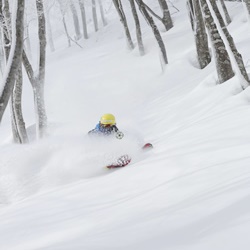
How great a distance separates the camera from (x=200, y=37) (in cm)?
1062

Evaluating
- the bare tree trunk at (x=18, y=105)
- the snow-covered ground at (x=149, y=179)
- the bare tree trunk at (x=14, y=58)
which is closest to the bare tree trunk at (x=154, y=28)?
the snow-covered ground at (x=149, y=179)

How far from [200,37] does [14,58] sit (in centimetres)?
800

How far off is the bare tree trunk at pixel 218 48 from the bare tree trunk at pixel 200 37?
3.36m

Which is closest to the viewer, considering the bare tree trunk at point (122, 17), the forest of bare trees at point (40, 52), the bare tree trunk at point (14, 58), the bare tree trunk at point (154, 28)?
the bare tree trunk at point (14, 58)

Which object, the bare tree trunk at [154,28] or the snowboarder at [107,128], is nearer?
the snowboarder at [107,128]

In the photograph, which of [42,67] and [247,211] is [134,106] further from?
[247,211]

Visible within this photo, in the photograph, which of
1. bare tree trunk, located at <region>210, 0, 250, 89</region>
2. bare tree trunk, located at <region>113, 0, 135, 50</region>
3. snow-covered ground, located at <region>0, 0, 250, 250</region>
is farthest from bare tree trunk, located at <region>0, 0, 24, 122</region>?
bare tree trunk, located at <region>113, 0, 135, 50</region>

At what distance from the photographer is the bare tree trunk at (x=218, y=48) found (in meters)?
6.96

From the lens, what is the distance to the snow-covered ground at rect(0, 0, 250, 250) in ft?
7.07

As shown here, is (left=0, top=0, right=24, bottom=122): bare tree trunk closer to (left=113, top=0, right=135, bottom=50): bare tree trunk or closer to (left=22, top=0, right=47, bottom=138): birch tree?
(left=22, top=0, right=47, bottom=138): birch tree

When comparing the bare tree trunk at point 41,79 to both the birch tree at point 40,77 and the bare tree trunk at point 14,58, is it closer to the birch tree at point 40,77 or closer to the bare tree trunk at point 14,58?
the birch tree at point 40,77

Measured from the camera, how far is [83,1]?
32594 mm

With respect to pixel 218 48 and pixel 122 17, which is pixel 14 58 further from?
pixel 122 17

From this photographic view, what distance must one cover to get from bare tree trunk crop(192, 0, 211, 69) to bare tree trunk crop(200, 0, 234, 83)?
132 inches
